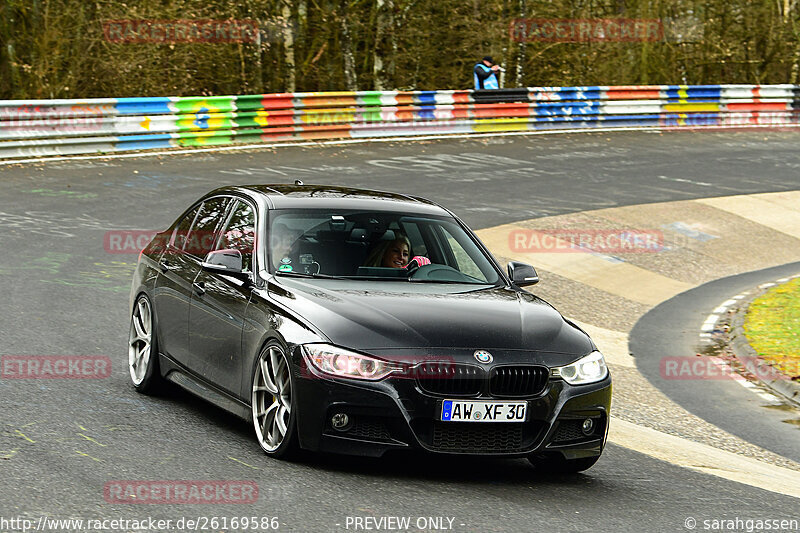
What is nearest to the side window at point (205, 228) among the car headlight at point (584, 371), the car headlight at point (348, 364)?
the car headlight at point (348, 364)

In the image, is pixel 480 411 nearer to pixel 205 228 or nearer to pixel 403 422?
pixel 403 422

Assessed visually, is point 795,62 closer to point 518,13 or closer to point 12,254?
point 518,13

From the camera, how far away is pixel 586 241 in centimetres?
1803

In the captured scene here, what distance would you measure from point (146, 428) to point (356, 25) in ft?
91.8

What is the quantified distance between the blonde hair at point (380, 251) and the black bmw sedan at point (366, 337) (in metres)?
0.01

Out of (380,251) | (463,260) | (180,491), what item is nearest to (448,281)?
(463,260)

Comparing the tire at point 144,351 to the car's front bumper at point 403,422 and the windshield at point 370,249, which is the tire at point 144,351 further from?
the car's front bumper at point 403,422

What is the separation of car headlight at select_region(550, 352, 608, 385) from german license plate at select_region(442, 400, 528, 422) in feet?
1.06

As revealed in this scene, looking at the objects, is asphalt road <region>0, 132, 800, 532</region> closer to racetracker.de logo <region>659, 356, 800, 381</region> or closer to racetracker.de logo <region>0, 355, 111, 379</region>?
racetracker.de logo <region>0, 355, 111, 379</region>

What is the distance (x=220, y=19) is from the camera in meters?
32.1

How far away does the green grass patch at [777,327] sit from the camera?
1178 cm

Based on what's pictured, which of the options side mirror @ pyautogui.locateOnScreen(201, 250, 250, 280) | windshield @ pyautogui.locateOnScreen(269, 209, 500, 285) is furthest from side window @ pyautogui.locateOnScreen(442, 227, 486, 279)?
side mirror @ pyautogui.locateOnScreen(201, 250, 250, 280)

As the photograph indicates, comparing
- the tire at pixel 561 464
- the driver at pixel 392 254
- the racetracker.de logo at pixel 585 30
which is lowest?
the tire at pixel 561 464

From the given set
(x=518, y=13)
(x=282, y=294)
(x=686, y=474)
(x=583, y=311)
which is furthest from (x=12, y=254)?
A: (x=518, y=13)
